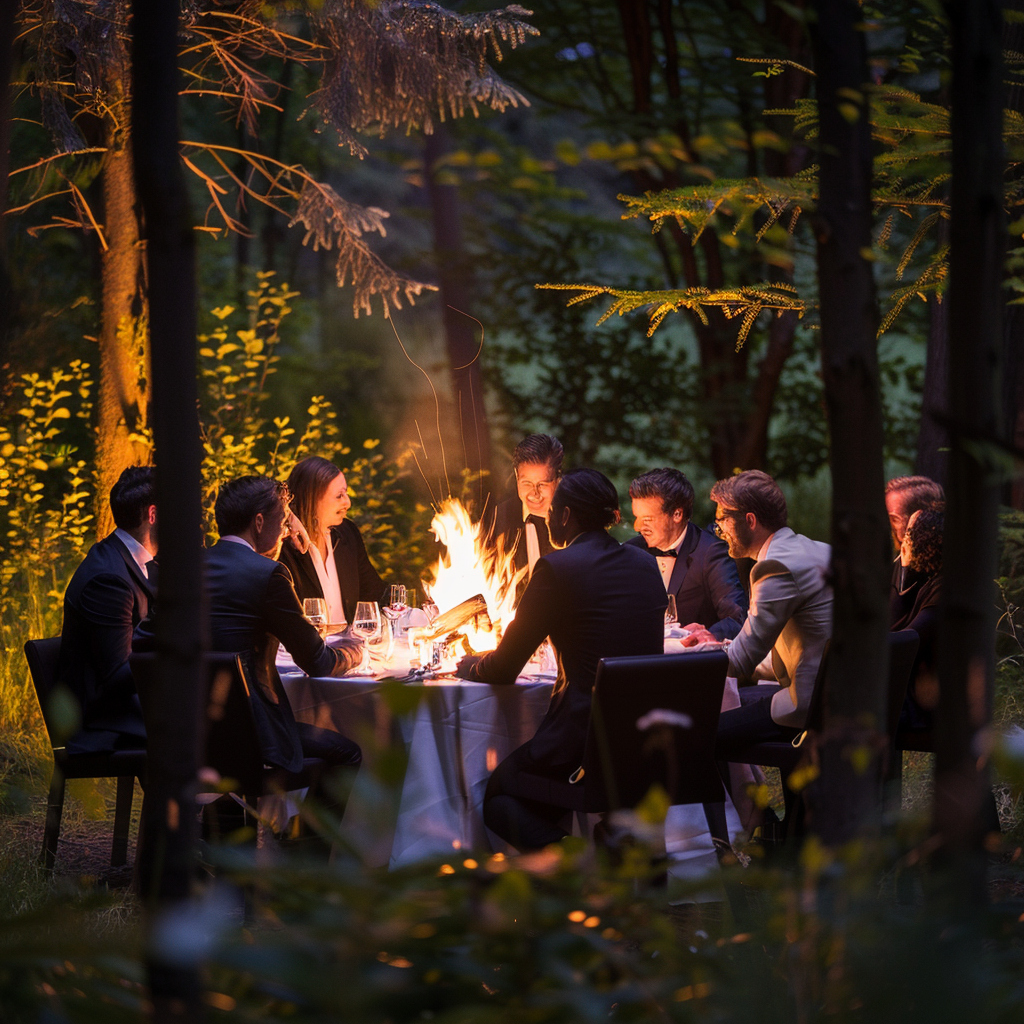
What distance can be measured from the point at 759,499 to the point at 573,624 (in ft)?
3.18

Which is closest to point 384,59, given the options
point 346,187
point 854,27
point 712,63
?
point 712,63

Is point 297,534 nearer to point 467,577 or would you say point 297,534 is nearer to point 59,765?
point 467,577

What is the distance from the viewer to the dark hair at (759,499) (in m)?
4.22

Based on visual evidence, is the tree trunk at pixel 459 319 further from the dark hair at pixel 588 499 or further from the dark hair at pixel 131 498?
the dark hair at pixel 588 499

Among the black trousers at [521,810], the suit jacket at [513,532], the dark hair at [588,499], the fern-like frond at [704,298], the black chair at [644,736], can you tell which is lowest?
the black trousers at [521,810]

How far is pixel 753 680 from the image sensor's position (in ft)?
15.8

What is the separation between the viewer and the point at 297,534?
205 inches

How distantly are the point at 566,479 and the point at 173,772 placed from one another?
2.41m

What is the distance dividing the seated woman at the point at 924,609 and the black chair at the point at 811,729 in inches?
9.7

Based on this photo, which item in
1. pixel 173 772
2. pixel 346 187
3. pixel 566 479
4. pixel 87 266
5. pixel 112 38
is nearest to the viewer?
pixel 173 772

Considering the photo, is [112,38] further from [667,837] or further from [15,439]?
[667,837]

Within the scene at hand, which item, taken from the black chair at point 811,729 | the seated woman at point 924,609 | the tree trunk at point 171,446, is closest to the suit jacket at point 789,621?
the black chair at point 811,729

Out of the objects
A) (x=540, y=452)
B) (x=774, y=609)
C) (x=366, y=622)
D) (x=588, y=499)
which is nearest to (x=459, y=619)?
(x=366, y=622)

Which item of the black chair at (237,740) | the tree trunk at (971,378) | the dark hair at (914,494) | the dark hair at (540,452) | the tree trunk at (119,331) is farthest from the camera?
the tree trunk at (119,331)
